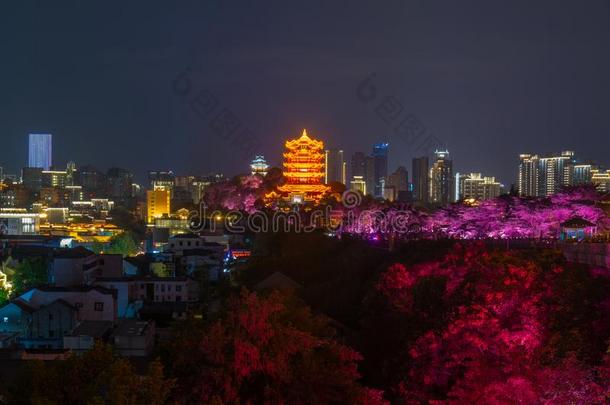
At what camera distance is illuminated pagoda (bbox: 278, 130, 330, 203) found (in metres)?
46.8

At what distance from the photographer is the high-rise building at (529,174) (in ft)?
165

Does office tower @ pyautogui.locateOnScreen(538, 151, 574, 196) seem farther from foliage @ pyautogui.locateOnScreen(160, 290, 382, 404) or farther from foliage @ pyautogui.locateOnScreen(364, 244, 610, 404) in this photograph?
foliage @ pyautogui.locateOnScreen(160, 290, 382, 404)

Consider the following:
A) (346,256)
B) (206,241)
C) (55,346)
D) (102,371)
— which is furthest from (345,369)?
(206,241)

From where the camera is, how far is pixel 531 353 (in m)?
9.91

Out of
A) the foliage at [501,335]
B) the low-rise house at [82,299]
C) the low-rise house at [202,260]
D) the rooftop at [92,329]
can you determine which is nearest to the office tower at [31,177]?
the low-rise house at [202,260]

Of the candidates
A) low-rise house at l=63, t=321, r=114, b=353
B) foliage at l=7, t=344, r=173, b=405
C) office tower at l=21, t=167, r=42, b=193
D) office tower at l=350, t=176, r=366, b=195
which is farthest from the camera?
office tower at l=21, t=167, r=42, b=193

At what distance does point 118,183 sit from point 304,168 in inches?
2129

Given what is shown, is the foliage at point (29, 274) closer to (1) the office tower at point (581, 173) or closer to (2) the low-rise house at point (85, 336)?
(2) the low-rise house at point (85, 336)

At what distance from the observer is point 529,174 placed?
168ft

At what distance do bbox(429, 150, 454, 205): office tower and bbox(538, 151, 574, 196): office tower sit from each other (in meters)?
17.9

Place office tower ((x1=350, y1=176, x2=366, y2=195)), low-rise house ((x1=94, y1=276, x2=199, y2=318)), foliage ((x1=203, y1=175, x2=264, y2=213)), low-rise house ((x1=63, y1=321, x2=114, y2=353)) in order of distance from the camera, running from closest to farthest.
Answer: low-rise house ((x1=63, y1=321, x2=114, y2=353)) → low-rise house ((x1=94, y1=276, x2=199, y2=318)) → foliage ((x1=203, y1=175, x2=264, y2=213)) → office tower ((x1=350, y1=176, x2=366, y2=195))

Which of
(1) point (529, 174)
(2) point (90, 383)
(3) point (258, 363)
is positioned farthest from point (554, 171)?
(2) point (90, 383)

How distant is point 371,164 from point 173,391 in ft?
250

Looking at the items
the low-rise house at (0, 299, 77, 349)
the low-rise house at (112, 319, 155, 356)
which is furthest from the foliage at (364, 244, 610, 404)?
the low-rise house at (0, 299, 77, 349)
